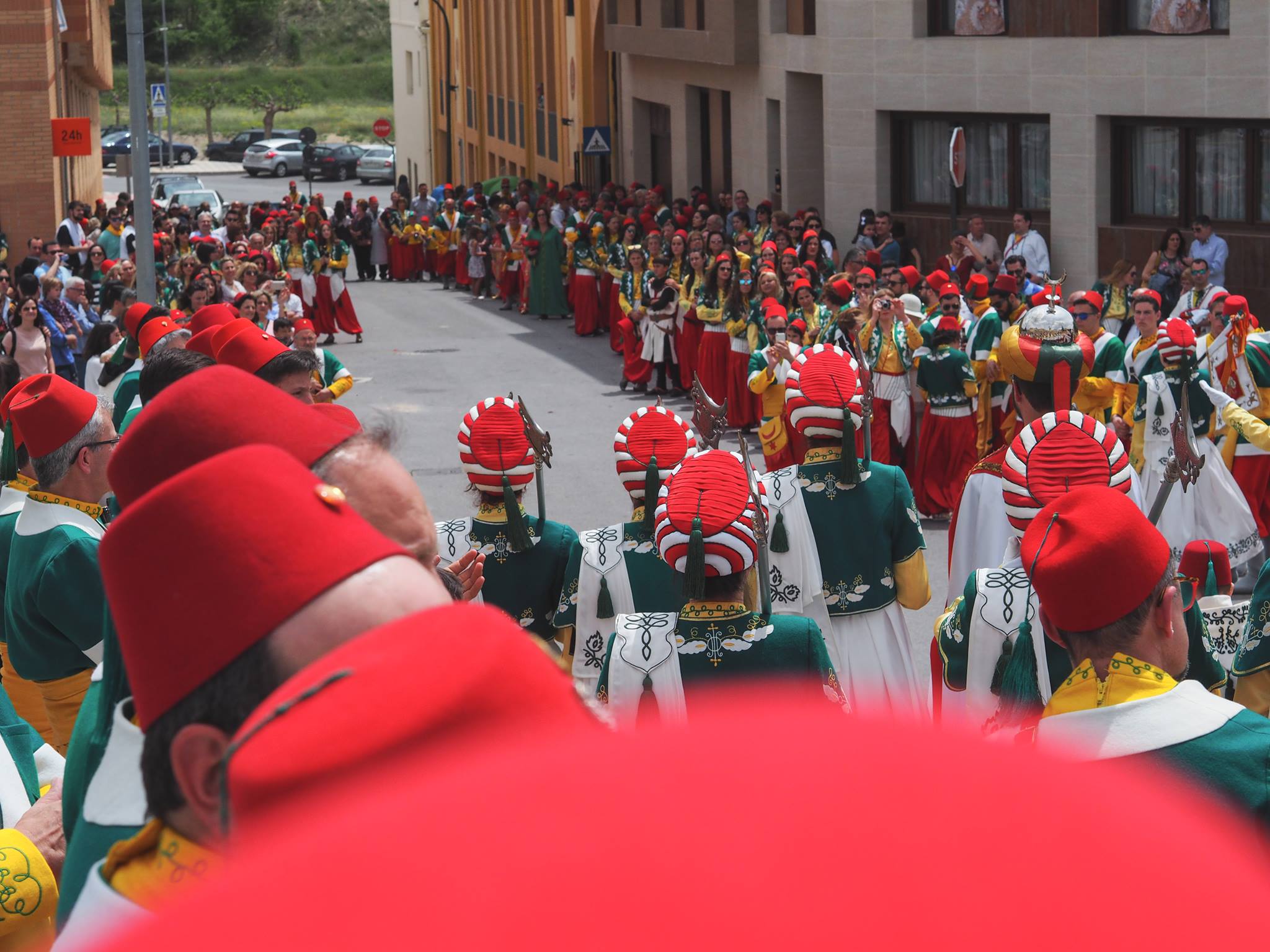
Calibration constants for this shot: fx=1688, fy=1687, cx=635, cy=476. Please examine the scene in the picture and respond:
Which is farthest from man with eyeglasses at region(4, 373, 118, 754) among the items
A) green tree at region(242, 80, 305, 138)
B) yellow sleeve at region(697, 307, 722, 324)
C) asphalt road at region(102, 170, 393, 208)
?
green tree at region(242, 80, 305, 138)

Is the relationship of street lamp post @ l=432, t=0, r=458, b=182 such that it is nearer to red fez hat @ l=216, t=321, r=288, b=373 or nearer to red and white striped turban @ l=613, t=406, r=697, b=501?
red fez hat @ l=216, t=321, r=288, b=373

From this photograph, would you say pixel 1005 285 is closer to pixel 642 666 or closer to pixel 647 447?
pixel 647 447

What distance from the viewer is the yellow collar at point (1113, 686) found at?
10.5 feet

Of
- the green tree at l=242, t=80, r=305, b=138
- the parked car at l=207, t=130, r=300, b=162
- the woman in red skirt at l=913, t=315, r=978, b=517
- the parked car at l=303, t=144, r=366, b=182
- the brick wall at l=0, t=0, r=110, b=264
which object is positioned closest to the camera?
the woman in red skirt at l=913, t=315, r=978, b=517

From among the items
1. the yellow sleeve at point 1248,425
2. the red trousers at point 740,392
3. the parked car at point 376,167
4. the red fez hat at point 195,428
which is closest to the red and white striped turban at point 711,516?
the red fez hat at point 195,428

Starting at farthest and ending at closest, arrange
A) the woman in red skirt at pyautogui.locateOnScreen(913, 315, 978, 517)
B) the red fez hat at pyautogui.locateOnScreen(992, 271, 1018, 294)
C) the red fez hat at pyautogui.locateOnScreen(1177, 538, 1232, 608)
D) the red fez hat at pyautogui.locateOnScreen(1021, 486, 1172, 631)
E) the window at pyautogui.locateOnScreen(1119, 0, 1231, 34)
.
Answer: the window at pyautogui.locateOnScreen(1119, 0, 1231, 34) → the red fez hat at pyautogui.locateOnScreen(992, 271, 1018, 294) → the woman in red skirt at pyautogui.locateOnScreen(913, 315, 978, 517) → the red fez hat at pyautogui.locateOnScreen(1177, 538, 1232, 608) → the red fez hat at pyautogui.locateOnScreen(1021, 486, 1172, 631)

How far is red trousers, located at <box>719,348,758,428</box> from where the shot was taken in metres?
17.5

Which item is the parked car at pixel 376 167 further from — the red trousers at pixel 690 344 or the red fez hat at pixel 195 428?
the red fez hat at pixel 195 428

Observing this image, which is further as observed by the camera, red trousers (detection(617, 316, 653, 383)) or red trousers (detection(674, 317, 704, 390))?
red trousers (detection(617, 316, 653, 383))

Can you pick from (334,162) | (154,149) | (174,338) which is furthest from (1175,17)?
(154,149)

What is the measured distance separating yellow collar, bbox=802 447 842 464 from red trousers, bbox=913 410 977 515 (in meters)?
6.71

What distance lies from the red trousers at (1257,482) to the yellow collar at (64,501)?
27.0 feet

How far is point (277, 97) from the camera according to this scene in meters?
81.2

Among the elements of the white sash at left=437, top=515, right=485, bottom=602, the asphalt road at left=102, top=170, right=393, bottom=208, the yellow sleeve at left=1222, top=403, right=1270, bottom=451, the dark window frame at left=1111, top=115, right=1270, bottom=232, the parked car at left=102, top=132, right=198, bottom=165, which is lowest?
the yellow sleeve at left=1222, top=403, right=1270, bottom=451
